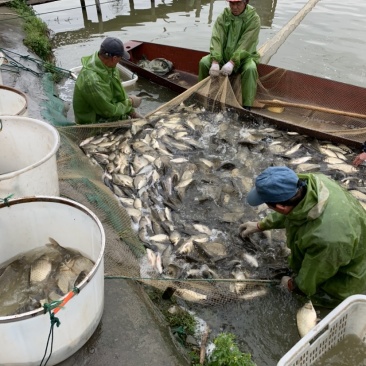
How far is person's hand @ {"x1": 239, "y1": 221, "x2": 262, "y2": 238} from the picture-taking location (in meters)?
4.57

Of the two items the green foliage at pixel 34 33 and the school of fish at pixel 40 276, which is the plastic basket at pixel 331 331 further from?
the green foliage at pixel 34 33

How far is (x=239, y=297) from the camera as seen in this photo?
160 inches

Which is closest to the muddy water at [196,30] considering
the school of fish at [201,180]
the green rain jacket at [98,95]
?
the green rain jacket at [98,95]

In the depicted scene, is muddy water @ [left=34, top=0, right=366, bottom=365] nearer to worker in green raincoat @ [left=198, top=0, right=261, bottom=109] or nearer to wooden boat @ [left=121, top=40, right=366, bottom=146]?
worker in green raincoat @ [left=198, top=0, right=261, bottom=109]

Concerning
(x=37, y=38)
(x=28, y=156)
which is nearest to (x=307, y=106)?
(x=28, y=156)

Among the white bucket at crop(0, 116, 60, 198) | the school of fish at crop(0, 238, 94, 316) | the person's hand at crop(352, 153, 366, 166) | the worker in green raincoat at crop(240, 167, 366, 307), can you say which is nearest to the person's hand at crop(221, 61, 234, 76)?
the person's hand at crop(352, 153, 366, 166)

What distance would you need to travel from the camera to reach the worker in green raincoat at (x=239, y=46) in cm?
754

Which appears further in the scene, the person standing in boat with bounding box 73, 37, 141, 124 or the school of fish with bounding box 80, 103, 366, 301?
the person standing in boat with bounding box 73, 37, 141, 124

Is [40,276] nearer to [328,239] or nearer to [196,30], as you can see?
[328,239]

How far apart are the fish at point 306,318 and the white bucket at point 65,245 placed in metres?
2.05

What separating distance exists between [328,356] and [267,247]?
1.71 m

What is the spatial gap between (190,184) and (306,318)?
251 cm

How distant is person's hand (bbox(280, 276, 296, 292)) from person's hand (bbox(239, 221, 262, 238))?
2.25 ft

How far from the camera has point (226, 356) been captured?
10.8 ft
